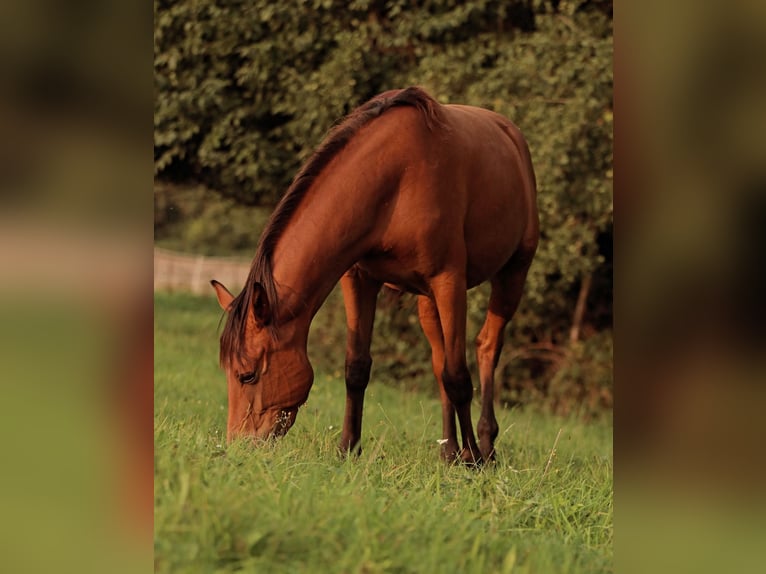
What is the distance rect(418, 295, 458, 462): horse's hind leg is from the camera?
221 inches

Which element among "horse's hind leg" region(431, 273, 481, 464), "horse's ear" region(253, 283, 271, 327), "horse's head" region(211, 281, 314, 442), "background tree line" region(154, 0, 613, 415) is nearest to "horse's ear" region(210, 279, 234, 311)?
"horse's head" region(211, 281, 314, 442)

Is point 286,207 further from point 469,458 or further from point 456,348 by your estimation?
point 469,458

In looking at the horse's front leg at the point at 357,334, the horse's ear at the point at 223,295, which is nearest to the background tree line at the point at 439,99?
the horse's front leg at the point at 357,334

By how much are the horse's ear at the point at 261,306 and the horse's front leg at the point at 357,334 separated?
1.03 m

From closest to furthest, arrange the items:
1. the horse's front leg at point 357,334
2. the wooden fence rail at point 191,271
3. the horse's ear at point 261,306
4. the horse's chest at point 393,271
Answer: the horse's ear at point 261,306, the horse's chest at point 393,271, the horse's front leg at point 357,334, the wooden fence rail at point 191,271

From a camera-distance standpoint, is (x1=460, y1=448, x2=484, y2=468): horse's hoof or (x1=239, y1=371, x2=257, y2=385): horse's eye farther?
(x1=460, y1=448, x2=484, y2=468): horse's hoof

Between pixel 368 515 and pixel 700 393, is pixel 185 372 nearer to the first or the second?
pixel 368 515

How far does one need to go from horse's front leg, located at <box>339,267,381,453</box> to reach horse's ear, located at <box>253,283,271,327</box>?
103 cm

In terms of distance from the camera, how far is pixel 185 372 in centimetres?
885

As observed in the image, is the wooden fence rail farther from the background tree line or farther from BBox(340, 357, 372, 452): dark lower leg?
BBox(340, 357, 372, 452): dark lower leg

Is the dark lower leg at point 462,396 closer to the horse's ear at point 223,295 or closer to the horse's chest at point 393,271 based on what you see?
the horse's chest at point 393,271

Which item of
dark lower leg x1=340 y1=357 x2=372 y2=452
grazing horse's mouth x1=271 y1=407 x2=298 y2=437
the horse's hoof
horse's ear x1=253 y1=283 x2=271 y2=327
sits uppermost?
horse's ear x1=253 y1=283 x2=271 y2=327

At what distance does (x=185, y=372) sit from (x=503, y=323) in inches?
147

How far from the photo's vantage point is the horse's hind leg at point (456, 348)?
5204 millimetres
